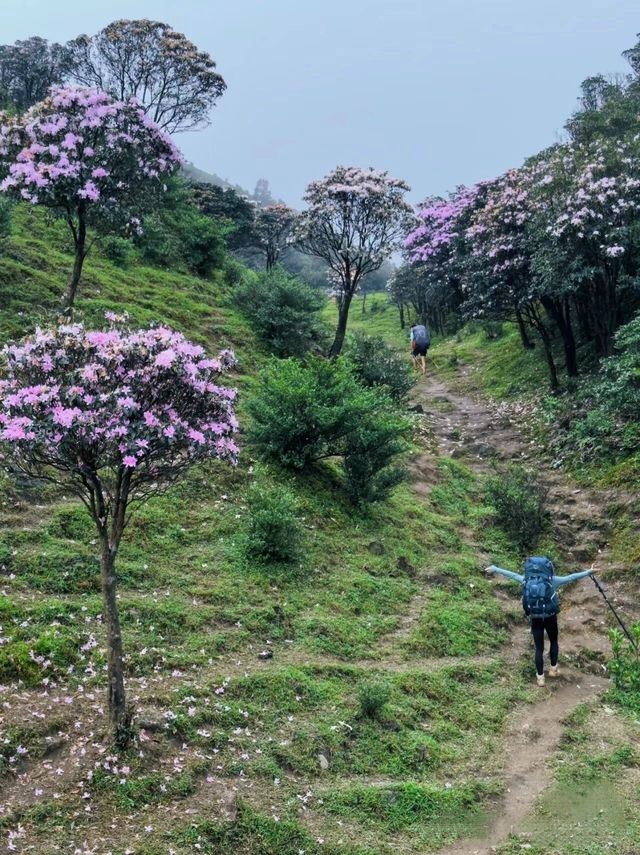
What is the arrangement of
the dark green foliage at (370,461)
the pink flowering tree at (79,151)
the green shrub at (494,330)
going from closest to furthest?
the pink flowering tree at (79,151) < the dark green foliage at (370,461) < the green shrub at (494,330)

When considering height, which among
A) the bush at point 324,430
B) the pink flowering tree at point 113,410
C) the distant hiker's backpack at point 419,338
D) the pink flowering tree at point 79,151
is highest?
the pink flowering tree at point 79,151

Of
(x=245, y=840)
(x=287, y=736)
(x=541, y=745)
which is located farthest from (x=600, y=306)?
(x=245, y=840)

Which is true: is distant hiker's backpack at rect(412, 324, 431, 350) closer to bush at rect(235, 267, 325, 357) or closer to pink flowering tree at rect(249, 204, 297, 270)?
bush at rect(235, 267, 325, 357)

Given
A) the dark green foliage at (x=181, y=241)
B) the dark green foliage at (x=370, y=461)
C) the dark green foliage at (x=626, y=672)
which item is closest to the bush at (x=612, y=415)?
the dark green foliage at (x=370, y=461)

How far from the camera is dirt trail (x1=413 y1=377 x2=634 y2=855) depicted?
6.48 m

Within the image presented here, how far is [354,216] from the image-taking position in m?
19.0

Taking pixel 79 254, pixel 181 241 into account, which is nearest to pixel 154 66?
pixel 181 241

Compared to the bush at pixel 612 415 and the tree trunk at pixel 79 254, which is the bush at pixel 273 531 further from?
the bush at pixel 612 415

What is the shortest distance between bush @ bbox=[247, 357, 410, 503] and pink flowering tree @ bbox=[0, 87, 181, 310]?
433 cm

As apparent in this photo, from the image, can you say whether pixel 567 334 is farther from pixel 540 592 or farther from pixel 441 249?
pixel 441 249

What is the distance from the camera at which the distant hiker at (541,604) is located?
8.55 m

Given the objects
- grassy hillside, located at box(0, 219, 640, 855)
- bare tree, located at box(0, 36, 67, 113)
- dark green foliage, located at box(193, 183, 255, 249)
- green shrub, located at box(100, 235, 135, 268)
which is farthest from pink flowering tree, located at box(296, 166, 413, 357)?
bare tree, located at box(0, 36, 67, 113)

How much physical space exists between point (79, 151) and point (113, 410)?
795cm

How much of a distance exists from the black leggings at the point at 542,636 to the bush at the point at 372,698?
103 inches
